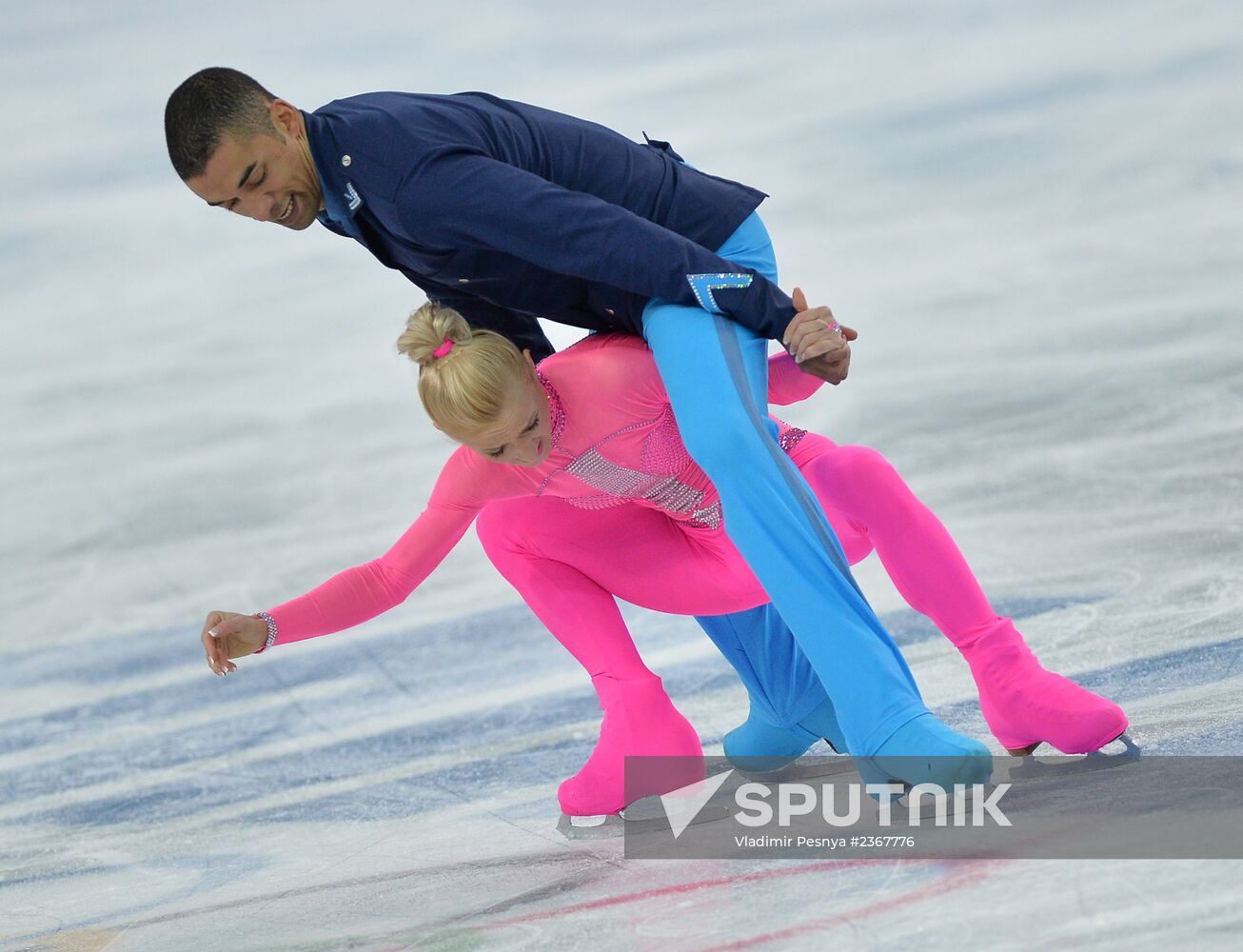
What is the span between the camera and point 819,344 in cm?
202

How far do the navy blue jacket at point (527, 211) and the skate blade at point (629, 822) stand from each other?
29.0 inches

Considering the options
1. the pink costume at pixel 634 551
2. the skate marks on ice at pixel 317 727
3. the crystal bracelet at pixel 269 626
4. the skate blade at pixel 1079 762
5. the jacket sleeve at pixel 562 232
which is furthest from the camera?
the skate marks on ice at pixel 317 727

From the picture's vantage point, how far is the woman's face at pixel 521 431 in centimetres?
209

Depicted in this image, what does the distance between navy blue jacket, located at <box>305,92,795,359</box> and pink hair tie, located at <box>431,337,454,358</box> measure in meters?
0.09

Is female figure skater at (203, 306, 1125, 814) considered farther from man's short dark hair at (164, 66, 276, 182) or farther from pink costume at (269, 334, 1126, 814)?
man's short dark hair at (164, 66, 276, 182)

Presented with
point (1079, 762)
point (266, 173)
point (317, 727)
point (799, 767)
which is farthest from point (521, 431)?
point (317, 727)

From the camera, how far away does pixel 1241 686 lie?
2.44 meters

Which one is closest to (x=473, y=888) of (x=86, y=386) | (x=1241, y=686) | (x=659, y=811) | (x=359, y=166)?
(x=659, y=811)

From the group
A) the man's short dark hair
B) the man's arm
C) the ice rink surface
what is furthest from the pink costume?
the man's short dark hair

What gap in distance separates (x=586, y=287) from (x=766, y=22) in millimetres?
6800

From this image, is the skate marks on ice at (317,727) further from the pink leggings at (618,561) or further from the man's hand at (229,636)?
the man's hand at (229,636)

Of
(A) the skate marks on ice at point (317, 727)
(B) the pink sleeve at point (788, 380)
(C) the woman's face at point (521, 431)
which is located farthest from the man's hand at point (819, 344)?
(A) the skate marks on ice at point (317, 727)

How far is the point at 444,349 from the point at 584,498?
0.38m

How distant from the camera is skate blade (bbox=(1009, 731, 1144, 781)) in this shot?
2.08m
